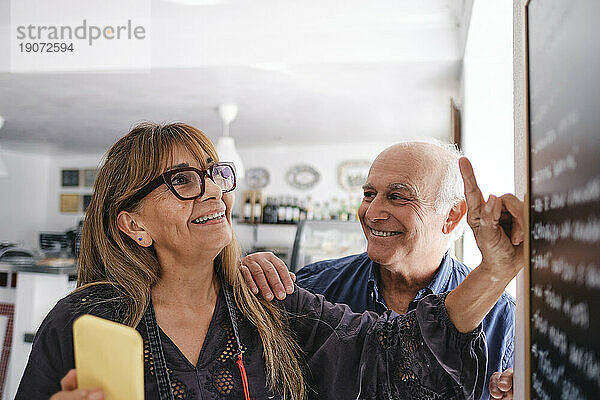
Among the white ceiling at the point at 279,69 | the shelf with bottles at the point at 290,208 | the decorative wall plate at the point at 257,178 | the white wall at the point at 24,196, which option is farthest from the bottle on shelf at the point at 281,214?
the white wall at the point at 24,196

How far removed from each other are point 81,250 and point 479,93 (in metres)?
2.37

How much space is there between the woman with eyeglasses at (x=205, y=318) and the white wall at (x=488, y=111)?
5.61 ft

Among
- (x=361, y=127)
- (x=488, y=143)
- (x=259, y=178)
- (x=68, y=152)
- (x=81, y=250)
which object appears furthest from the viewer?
(x=68, y=152)

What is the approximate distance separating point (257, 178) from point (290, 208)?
2.49ft

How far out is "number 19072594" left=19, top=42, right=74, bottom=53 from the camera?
12.5 ft

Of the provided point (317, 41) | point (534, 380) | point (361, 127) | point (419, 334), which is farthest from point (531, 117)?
point (361, 127)

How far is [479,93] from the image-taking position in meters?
3.03

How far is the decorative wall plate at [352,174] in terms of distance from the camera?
725 centimetres

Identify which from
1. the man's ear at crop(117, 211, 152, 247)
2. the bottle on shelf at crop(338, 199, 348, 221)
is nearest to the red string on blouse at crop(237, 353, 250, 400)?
the man's ear at crop(117, 211, 152, 247)

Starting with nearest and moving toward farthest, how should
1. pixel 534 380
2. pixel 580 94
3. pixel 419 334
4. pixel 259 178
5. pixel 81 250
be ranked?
pixel 580 94
pixel 534 380
pixel 419 334
pixel 81 250
pixel 259 178

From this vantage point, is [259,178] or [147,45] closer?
[147,45]

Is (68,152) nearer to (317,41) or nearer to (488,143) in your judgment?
(317,41)

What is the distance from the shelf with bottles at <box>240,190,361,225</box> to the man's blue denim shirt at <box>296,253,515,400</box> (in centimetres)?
515

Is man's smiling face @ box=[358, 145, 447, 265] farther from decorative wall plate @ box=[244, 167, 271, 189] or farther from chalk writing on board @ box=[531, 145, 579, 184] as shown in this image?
decorative wall plate @ box=[244, 167, 271, 189]
